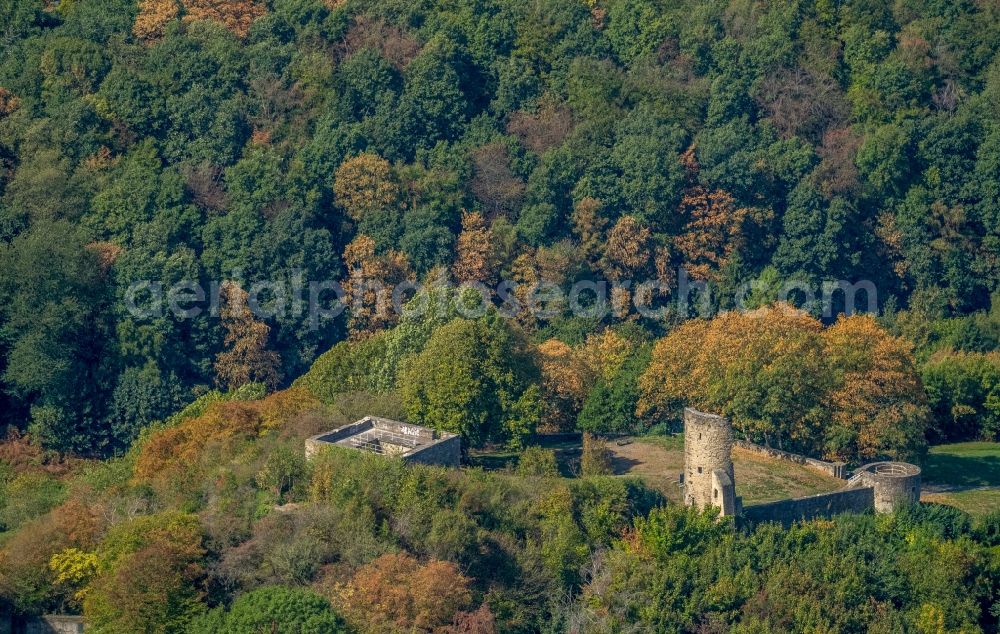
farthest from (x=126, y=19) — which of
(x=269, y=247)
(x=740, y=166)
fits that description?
(x=740, y=166)

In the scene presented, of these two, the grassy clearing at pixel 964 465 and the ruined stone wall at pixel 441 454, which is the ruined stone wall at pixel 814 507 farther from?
the ruined stone wall at pixel 441 454

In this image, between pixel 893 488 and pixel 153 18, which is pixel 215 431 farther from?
pixel 153 18

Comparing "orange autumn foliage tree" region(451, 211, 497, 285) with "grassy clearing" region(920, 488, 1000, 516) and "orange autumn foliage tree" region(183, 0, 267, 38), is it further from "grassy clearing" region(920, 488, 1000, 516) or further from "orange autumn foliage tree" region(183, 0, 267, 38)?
"grassy clearing" region(920, 488, 1000, 516)

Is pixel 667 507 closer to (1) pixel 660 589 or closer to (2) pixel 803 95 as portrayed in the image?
(1) pixel 660 589

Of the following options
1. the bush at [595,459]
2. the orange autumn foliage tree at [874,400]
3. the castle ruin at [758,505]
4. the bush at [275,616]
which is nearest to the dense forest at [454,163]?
the orange autumn foliage tree at [874,400]

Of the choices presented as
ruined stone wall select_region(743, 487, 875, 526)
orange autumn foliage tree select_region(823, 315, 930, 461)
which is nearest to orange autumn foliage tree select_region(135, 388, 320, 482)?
ruined stone wall select_region(743, 487, 875, 526)

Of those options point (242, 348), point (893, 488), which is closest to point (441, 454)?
point (893, 488)
